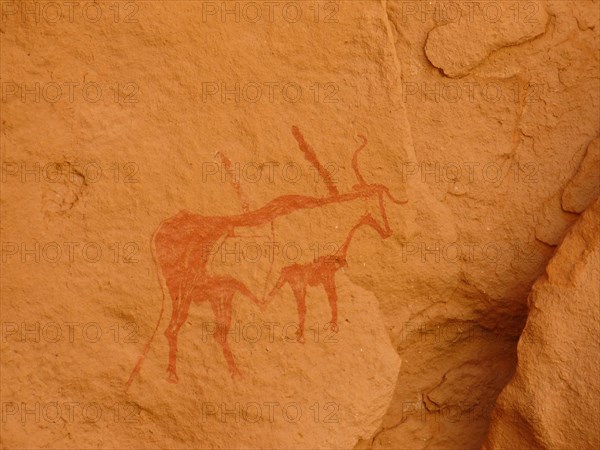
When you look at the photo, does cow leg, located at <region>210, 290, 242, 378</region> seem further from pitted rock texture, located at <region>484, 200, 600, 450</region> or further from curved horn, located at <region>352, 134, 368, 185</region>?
pitted rock texture, located at <region>484, 200, 600, 450</region>

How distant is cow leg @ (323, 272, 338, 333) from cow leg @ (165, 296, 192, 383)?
43 cm

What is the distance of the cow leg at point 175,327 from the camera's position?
2.43 meters

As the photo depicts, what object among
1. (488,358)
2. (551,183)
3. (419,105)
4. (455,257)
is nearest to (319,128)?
(419,105)

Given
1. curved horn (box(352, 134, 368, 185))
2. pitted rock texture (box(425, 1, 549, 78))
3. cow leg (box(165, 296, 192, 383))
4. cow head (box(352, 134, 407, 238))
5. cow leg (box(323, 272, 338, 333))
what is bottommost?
cow leg (box(165, 296, 192, 383))

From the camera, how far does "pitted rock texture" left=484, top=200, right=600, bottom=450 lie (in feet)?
7.48

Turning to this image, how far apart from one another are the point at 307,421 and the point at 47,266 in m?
0.93

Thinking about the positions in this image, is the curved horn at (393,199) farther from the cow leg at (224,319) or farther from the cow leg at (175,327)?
the cow leg at (175,327)

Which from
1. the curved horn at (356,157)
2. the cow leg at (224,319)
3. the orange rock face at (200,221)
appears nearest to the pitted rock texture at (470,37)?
the orange rock face at (200,221)

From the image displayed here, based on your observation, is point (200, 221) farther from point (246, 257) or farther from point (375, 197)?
point (375, 197)

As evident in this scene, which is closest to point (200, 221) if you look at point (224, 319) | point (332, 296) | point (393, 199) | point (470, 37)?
point (224, 319)

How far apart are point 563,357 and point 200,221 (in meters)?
1.16

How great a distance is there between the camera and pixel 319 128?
2.48 meters

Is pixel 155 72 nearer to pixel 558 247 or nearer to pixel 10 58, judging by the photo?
pixel 10 58

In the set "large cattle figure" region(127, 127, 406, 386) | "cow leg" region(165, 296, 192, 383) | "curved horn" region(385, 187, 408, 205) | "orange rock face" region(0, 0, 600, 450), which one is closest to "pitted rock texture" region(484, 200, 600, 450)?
"orange rock face" region(0, 0, 600, 450)
